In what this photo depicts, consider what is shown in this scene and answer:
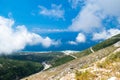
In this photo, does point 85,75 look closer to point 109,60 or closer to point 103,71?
point 103,71

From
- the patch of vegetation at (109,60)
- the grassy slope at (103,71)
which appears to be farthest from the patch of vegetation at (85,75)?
the patch of vegetation at (109,60)

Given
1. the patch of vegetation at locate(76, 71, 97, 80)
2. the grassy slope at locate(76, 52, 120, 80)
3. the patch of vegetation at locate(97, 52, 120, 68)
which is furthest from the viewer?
the patch of vegetation at locate(97, 52, 120, 68)

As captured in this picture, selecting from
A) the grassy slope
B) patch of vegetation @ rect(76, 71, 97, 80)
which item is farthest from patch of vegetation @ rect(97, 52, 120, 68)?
patch of vegetation @ rect(76, 71, 97, 80)

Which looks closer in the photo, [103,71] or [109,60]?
[103,71]

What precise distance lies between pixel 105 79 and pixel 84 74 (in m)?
6.00

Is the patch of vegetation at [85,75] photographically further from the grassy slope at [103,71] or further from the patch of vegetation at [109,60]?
the patch of vegetation at [109,60]

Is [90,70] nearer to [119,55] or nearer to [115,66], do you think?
[115,66]

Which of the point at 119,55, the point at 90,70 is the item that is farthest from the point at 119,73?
the point at 119,55

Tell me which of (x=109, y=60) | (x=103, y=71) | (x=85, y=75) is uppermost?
(x=109, y=60)

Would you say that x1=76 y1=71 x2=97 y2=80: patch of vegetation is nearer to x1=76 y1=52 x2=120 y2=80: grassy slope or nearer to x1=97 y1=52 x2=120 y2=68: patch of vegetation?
x1=76 y1=52 x2=120 y2=80: grassy slope

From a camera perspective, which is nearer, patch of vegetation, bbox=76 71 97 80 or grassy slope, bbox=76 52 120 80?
grassy slope, bbox=76 52 120 80

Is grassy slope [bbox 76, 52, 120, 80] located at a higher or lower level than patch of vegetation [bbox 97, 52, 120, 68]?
lower

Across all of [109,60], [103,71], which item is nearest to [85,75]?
[103,71]

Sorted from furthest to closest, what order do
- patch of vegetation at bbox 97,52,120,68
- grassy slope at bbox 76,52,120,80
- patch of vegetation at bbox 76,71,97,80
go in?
1. patch of vegetation at bbox 97,52,120,68
2. patch of vegetation at bbox 76,71,97,80
3. grassy slope at bbox 76,52,120,80
